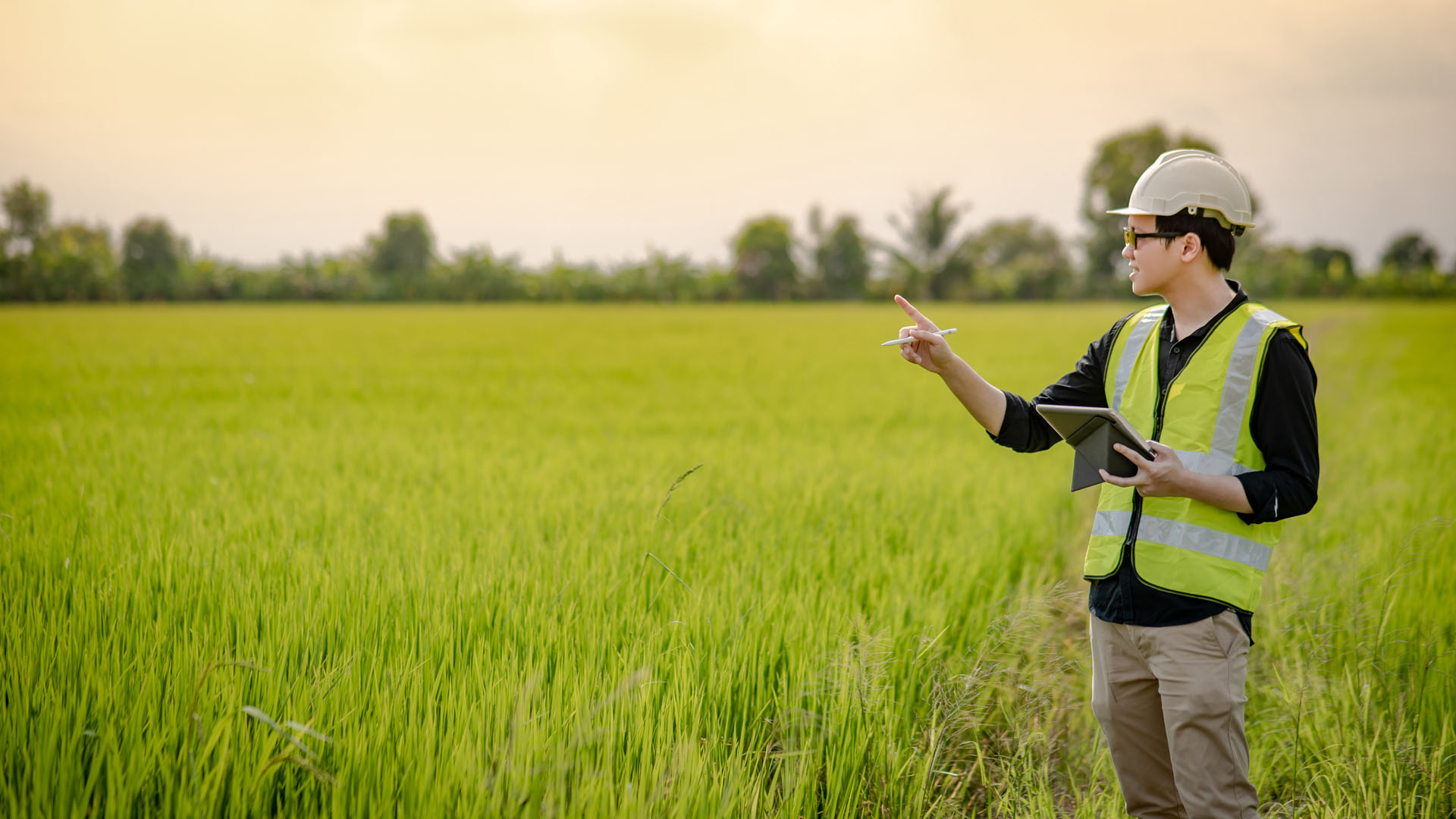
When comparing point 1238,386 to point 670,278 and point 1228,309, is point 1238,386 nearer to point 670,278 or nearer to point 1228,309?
point 1228,309

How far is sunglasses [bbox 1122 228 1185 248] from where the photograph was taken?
1.60 metres

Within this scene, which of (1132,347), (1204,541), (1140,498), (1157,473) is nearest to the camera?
(1157,473)

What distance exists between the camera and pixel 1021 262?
75.2 metres

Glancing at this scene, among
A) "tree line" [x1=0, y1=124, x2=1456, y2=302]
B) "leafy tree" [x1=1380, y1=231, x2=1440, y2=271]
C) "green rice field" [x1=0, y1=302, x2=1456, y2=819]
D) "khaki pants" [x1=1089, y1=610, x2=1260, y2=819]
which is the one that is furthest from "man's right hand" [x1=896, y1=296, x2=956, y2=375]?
"leafy tree" [x1=1380, y1=231, x2=1440, y2=271]

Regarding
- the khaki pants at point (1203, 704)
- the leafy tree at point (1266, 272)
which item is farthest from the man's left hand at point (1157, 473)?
the leafy tree at point (1266, 272)

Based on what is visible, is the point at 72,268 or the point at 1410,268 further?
the point at 1410,268

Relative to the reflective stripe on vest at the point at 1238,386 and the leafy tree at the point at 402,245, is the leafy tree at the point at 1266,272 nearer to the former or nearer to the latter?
the reflective stripe on vest at the point at 1238,386

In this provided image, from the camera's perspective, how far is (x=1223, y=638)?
1558 mm

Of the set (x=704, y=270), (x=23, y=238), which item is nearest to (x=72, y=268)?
(x=23, y=238)

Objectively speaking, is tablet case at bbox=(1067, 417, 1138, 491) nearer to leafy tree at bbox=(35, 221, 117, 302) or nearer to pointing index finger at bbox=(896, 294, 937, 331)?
pointing index finger at bbox=(896, 294, 937, 331)

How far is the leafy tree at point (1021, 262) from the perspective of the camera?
5388 cm

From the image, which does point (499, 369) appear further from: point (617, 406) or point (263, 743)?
point (263, 743)

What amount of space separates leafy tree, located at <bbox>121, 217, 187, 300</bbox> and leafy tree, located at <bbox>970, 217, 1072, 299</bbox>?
47104 mm

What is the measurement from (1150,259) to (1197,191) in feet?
0.48
